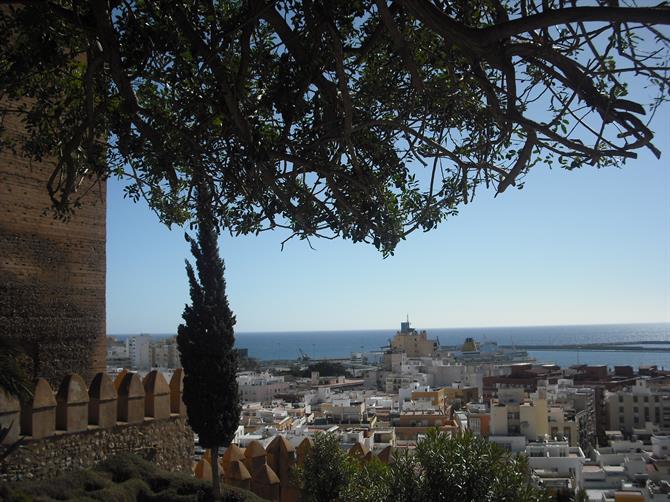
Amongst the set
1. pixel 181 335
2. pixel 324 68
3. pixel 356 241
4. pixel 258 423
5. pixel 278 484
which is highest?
pixel 324 68

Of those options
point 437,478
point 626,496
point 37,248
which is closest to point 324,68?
point 437,478

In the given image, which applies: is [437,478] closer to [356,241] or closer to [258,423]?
[356,241]

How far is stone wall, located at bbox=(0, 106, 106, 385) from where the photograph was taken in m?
8.35

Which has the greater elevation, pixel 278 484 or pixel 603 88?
pixel 603 88

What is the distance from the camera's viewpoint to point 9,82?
3.86 m

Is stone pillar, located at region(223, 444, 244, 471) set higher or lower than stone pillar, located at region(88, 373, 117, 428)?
lower

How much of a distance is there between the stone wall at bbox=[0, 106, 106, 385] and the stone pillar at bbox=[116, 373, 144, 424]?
730 millimetres

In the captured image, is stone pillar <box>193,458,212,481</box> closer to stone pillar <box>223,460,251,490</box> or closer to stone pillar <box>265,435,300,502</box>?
stone pillar <box>223,460,251,490</box>

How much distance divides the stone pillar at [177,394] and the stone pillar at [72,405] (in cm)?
179

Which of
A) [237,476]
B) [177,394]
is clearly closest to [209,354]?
[177,394]

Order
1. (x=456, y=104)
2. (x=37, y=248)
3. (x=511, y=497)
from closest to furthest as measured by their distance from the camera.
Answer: (x=456, y=104) < (x=511, y=497) < (x=37, y=248)

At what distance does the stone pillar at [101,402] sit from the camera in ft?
27.8

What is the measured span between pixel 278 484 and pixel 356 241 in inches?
305

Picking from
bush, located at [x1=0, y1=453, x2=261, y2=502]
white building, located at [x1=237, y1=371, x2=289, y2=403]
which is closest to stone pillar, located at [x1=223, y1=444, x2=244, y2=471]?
bush, located at [x1=0, y1=453, x2=261, y2=502]
